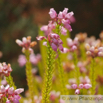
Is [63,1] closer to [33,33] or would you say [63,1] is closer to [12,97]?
[33,33]

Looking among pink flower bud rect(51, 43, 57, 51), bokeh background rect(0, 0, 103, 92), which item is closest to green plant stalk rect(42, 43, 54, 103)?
pink flower bud rect(51, 43, 57, 51)

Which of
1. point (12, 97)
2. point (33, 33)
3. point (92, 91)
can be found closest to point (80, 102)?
point (92, 91)

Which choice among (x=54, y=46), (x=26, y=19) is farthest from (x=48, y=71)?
(x=26, y=19)

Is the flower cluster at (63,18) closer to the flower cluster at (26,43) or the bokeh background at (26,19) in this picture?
the flower cluster at (26,43)

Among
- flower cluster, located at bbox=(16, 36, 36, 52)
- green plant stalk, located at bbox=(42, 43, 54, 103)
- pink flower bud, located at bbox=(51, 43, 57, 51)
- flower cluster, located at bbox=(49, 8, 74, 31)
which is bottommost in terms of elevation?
green plant stalk, located at bbox=(42, 43, 54, 103)

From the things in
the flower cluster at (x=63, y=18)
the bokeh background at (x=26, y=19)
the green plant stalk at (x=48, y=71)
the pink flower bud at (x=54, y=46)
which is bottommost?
the green plant stalk at (x=48, y=71)

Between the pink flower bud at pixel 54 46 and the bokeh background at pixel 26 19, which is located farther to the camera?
the bokeh background at pixel 26 19

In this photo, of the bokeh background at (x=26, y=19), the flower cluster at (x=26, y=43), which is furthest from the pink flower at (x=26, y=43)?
the bokeh background at (x=26, y=19)

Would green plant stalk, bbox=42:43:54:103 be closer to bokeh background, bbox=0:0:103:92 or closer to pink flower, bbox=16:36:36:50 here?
pink flower, bbox=16:36:36:50

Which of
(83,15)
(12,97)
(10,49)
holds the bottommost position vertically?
(12,97)
